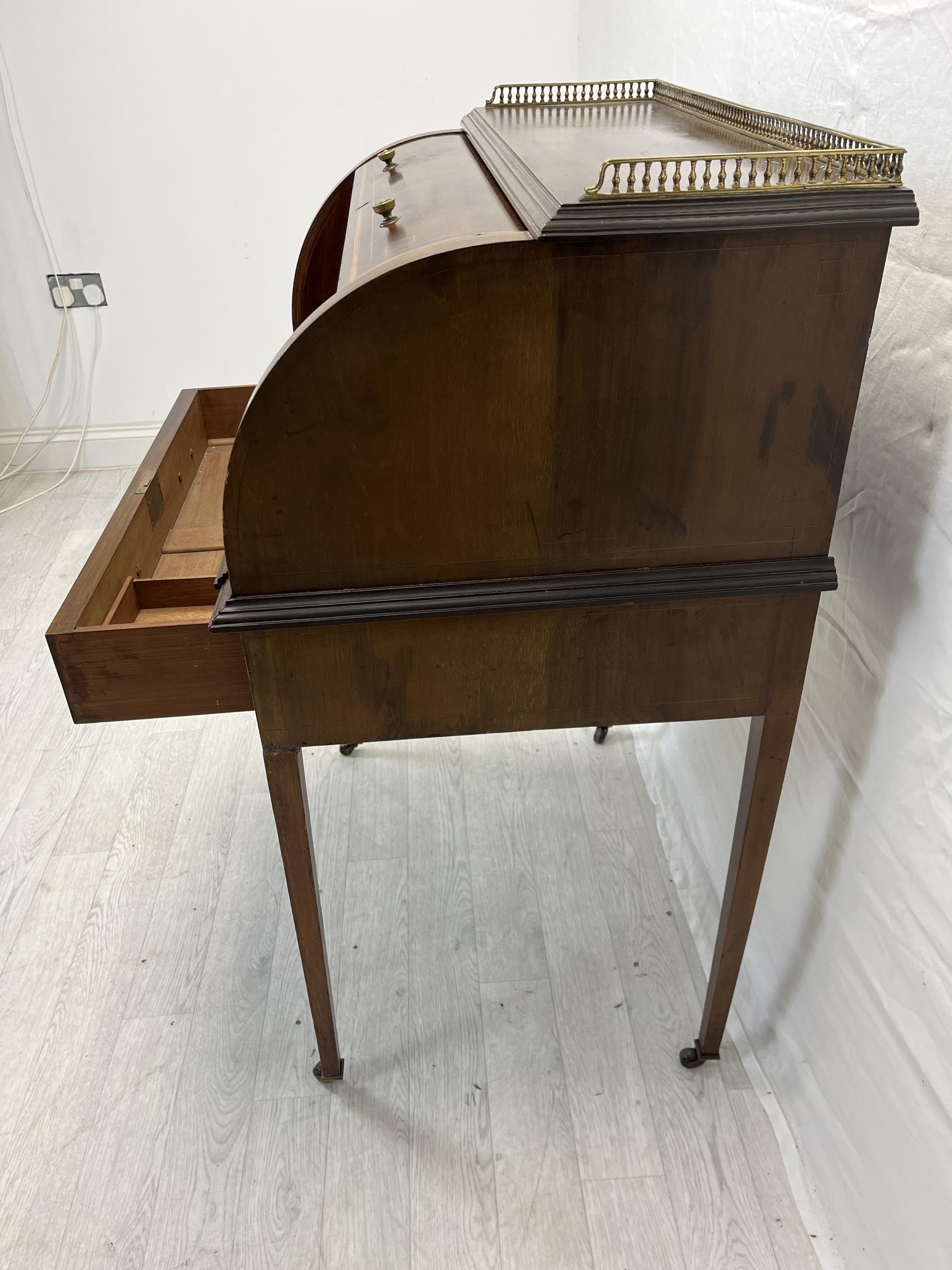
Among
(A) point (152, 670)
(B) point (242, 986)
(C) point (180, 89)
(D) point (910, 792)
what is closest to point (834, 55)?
(D) point (910, 792)

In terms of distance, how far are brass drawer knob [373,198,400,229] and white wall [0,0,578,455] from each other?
1929 millimetres

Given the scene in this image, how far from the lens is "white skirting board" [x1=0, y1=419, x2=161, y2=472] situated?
2.98 metres

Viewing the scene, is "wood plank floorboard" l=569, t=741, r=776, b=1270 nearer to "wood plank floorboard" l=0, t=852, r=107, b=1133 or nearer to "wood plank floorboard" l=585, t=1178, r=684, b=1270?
"wood plank floorboard" l=585, t=1178, r=684, b=1270

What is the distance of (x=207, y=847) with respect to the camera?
1648mm

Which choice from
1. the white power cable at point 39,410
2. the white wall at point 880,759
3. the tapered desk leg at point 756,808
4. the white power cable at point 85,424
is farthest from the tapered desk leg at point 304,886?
the white power cable at point 39,410

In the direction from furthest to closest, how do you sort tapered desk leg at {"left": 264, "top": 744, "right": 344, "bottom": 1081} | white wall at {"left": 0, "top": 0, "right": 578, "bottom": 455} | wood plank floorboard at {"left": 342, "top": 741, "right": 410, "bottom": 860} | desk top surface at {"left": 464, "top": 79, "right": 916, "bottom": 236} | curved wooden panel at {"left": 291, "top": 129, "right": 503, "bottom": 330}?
white wall at {"left": 0, "top": 0, "right": 578, "bottom": 455}
wood plank floorboard at {"left": 342, "top": 741, "right": 410, "bottom": 860}
curved wooden panel at {"left": 291, "top": 129, "right": 503, "bottom": 330}
tapered desk leg at {"left": 264, "top": 744, "right": 344, "bottom": 1081}
desk top surface at {"left": 464, "top": 79, "right": 916, "bottom": 236}

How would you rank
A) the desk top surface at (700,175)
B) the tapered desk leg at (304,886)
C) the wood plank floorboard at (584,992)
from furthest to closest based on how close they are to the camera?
the wood plank floorboard at (584,992)
the tapered desk leg at (304,886)
the desk top surface at (700,175)

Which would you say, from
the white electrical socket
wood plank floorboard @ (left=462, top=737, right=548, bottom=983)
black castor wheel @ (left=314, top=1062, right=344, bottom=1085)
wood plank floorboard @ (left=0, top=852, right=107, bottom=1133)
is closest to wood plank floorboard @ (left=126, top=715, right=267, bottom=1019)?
wood plank floorboard @ (left=0, top=852, right=107, bottom=1133)

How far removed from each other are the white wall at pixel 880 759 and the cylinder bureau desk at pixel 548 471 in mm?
95

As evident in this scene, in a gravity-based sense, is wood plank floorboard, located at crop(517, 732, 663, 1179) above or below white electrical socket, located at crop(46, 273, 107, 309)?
below

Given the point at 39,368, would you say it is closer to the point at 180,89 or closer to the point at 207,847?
the point at 180,89

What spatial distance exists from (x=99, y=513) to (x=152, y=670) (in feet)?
6.58

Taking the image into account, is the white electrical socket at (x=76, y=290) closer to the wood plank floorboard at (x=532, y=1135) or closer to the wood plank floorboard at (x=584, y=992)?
the wood plank floorboard at (x=584, y=992)

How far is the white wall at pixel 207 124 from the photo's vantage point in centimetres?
248
